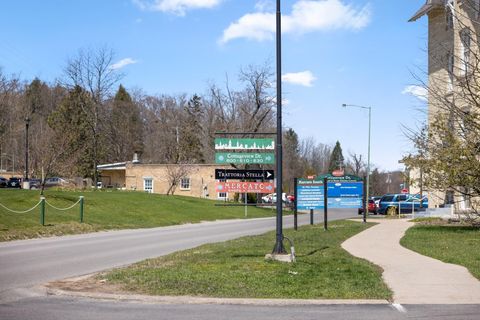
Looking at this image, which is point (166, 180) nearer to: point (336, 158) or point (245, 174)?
point (245, 174)

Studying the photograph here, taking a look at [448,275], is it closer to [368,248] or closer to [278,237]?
[278,237]

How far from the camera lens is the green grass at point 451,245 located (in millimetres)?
12805

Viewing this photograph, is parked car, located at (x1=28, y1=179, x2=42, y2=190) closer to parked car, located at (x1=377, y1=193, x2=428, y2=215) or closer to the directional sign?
parked car, located at (x1=377, y1=193, x2=428, y2=215)

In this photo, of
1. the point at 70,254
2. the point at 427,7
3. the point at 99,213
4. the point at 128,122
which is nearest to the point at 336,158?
the point at 128,122

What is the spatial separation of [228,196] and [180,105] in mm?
43073

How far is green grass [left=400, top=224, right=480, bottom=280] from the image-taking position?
12805mm

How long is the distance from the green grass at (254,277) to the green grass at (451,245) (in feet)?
6.82

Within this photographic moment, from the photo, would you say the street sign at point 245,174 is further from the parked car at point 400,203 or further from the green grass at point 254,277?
the parked car at point 400,203

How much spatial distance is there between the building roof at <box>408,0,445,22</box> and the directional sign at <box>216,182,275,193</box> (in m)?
16.4

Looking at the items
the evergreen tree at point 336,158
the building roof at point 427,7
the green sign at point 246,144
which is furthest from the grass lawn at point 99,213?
the evergreen tree at point 336,158

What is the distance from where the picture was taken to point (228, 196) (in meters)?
63.3

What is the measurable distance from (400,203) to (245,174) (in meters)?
28.1

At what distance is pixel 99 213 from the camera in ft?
104

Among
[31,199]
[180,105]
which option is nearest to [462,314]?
[31,199]
